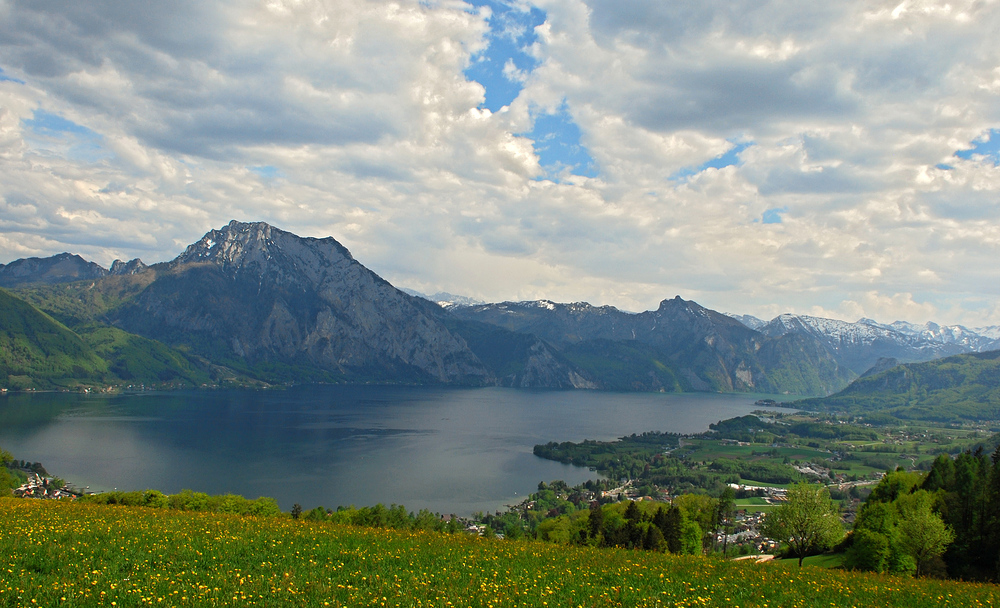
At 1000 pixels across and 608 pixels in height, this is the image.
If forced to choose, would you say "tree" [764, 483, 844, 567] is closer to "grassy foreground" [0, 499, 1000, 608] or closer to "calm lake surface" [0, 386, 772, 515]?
"grassy foreground" [0, 499, 1000, 608]

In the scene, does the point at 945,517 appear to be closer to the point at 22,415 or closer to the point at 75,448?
the point at 75,448

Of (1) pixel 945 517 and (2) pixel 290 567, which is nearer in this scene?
(2) pixel 290 567

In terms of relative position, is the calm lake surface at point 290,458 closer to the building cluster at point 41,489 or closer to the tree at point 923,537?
the building cluster at point 41,489

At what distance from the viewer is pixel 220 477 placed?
113000 millimetres

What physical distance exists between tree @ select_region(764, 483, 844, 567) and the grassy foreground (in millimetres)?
25002

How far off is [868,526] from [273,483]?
4024 inches

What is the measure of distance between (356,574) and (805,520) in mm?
39140

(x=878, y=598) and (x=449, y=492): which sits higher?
(x=878, y=598)

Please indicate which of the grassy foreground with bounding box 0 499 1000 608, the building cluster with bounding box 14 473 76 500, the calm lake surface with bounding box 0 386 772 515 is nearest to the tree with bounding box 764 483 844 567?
the grassy foreground with bounding box 0 499 1000 608

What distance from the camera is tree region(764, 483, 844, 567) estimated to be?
1606 inches

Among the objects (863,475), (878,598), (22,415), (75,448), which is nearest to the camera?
(878,598)

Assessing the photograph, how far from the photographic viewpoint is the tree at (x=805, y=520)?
4078cm

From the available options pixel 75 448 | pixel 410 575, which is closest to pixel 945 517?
pixel 410 575

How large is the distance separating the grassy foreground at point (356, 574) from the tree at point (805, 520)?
82.0 ft
